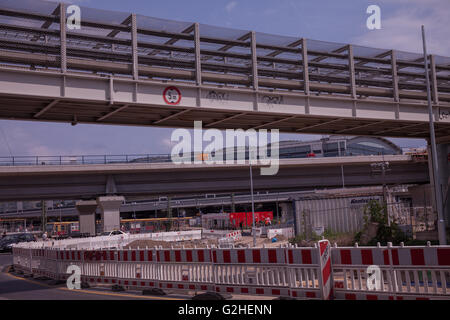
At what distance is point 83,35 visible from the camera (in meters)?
16.5

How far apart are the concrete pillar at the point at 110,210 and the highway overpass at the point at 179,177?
4.02 ft

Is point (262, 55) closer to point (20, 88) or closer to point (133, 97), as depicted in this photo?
point (133, 97)

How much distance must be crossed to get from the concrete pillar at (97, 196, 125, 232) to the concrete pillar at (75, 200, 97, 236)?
8.77m

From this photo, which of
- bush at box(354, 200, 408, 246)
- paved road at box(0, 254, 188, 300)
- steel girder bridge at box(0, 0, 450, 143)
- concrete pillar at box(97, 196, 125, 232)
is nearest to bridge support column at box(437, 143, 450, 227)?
steel girder bridge at box(0, 0, 450, 143)

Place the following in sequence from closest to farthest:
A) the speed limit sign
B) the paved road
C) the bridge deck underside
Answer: the paved road, the bridge deck underside, the speed limit sign

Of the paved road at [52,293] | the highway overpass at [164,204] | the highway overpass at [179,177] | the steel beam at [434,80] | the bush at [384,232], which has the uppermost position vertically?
the steel beam at [434,80]

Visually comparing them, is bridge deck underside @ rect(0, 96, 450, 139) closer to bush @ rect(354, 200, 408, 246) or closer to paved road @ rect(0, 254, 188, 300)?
bush @ rect(354, 200, 408, 246)

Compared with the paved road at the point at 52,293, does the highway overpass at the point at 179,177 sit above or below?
above

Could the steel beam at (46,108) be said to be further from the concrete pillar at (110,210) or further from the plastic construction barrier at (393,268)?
the concrete pillar at (110,210)

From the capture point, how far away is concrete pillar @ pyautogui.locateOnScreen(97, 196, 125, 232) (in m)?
50.4

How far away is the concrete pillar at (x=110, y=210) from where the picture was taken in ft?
165

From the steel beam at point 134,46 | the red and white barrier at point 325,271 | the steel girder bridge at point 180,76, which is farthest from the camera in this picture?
the steel beam at point 134,46

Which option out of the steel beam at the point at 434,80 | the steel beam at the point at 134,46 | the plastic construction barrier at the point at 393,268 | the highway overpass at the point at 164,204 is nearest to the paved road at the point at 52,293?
the plastic construction barrier at the point at 393,268
